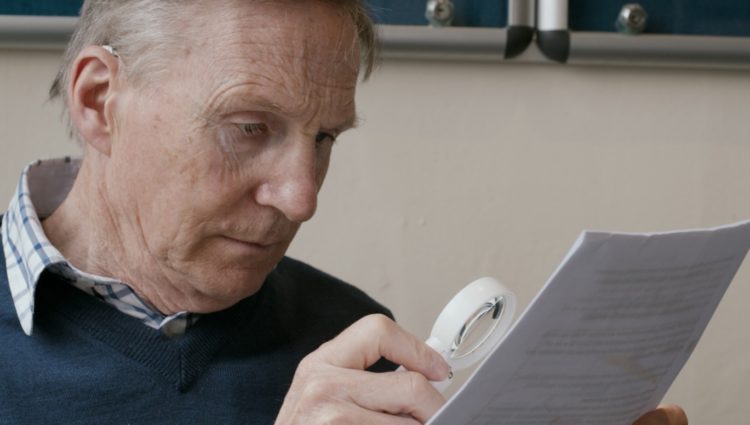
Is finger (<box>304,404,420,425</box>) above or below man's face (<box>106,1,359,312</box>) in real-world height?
below

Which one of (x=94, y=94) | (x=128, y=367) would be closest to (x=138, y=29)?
(x=94, y=94)

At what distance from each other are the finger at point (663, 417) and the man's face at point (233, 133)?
398mm

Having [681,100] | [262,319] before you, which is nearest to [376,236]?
[262,319]

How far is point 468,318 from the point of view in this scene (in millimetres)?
983

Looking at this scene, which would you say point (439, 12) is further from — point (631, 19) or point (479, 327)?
point (479, 327)

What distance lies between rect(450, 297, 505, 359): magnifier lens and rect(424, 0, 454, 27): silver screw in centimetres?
67

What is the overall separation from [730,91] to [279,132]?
36.0 inches

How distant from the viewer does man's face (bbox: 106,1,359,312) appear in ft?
3.66

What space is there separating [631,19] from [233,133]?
2.59ft

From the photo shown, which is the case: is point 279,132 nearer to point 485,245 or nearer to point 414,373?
point 414,373

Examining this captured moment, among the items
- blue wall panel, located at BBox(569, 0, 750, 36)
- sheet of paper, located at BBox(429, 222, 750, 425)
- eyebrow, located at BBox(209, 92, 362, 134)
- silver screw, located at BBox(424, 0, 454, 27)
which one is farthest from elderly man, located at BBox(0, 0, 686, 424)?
blue wall panel, located at BBox(569, 0, 750, 36)

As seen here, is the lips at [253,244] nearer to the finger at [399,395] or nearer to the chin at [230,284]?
the chin at [230,284]

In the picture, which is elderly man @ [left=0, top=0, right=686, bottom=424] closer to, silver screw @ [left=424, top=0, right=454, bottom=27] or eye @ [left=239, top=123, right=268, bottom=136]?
eye @ [left=239, top=123, right=268, bottom=136]

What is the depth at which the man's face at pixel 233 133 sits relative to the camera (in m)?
1.11
